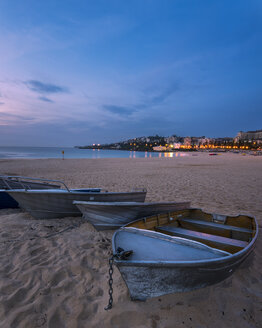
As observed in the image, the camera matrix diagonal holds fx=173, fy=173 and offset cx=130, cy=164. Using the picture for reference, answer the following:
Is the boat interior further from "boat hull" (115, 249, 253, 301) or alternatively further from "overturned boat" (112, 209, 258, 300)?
"boat hull" (115, 249, 253, 301)

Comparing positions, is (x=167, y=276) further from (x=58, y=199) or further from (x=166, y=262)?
(x=58, y=199)

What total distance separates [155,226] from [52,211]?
12.5 feet

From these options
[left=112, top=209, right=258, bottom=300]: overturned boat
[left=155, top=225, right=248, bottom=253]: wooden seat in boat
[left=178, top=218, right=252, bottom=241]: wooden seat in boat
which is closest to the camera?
[left=112, top=209, right=258, bottom=300]: overturned boat

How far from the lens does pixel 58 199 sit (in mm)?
5855

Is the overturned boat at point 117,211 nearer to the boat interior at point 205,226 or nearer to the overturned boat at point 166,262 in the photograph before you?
the boat interior at point 205,226

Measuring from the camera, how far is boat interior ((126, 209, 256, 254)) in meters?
3.74

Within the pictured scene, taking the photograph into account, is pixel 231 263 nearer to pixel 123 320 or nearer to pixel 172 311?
pixel 172 311

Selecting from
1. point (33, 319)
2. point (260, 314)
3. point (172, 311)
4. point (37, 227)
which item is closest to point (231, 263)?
point (260, 314)

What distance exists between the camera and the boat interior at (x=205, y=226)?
3.74m

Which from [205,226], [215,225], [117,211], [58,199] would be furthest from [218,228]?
[58,199]

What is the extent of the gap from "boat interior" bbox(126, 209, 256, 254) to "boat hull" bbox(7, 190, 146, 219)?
1765mm

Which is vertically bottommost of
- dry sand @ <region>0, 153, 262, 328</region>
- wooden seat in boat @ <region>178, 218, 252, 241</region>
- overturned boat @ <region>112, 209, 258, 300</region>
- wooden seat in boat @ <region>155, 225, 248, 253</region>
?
dry sand @ <region>0, 153, 262, 328</region>

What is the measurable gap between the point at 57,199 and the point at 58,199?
3 centimetres

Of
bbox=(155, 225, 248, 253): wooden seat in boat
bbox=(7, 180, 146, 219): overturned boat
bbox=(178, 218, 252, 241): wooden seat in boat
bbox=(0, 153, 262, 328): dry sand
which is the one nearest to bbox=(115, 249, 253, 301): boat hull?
bbox=(0, 153, 262, 328): dry sand
